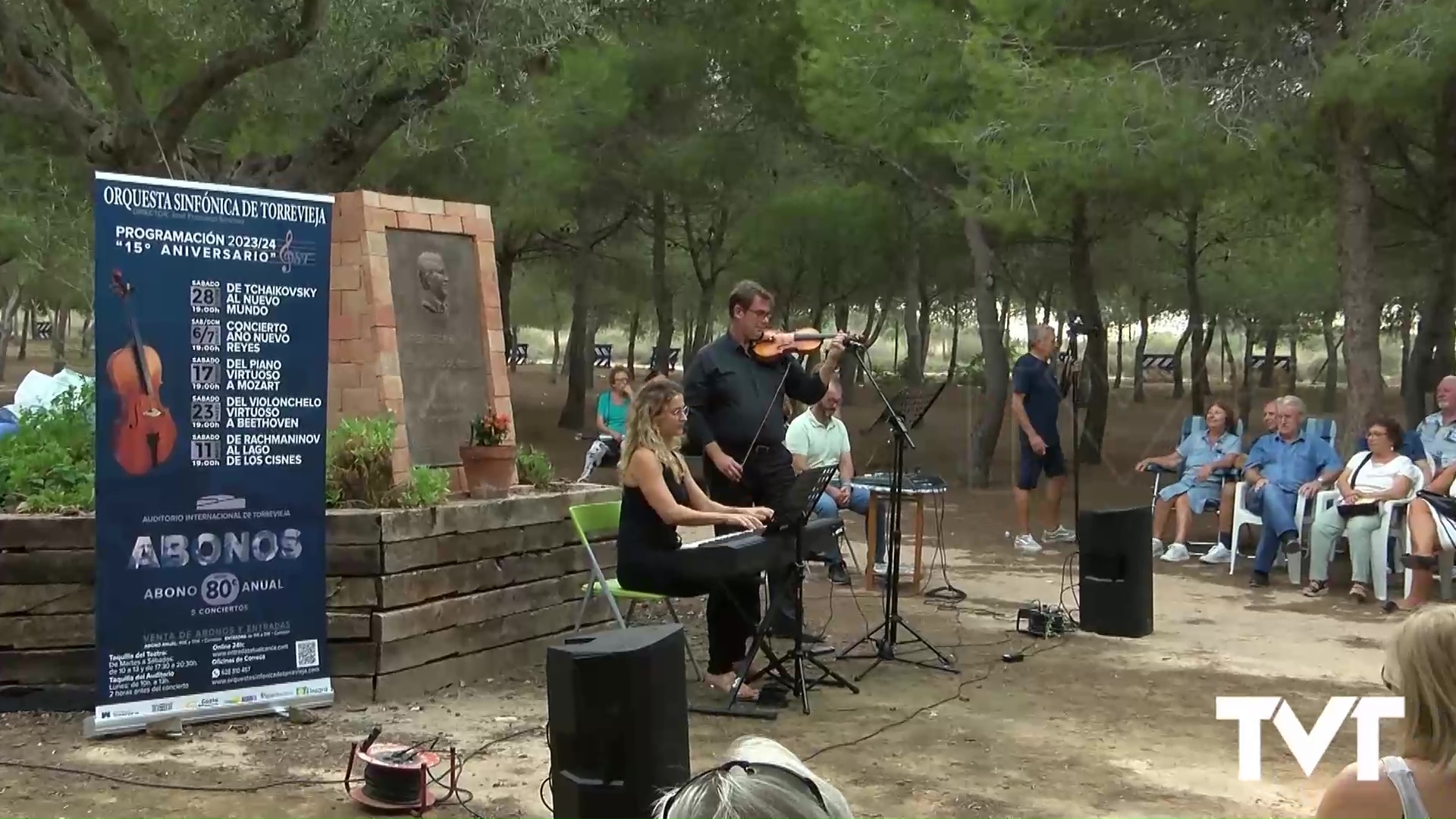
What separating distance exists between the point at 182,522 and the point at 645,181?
1287 centimetres

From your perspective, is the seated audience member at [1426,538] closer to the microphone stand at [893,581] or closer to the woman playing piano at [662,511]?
the microphone stand at [893,581]

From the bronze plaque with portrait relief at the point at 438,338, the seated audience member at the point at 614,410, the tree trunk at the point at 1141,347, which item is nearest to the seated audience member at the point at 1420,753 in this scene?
the bronze plaque with portrait relief at the point at 438,338

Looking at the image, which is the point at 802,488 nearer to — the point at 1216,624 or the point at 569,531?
the point at 569,531

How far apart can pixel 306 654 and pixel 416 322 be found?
1814mm

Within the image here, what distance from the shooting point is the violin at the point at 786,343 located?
18.0ft

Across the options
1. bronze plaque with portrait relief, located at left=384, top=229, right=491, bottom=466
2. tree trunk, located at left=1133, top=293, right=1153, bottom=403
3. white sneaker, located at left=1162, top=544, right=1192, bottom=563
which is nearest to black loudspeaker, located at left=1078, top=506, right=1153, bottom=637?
white sneaker, located at left=1162, top=544, right=1192, bottom=563

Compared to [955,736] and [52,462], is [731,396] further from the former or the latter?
[52,462]

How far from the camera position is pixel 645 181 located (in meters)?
17.1

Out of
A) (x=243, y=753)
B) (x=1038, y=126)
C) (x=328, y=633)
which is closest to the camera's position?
(x=243, y=753)

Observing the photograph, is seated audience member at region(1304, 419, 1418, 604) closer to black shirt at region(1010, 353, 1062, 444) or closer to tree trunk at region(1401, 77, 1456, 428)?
black shirt at region(1010, 353, 1062, 444)

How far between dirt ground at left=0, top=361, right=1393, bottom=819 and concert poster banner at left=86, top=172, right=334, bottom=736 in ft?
0.73

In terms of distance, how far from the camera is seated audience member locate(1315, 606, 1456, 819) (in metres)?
1.97

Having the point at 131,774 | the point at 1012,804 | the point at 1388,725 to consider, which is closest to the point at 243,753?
the point at 131,774

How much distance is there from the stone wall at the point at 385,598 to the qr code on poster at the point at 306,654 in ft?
0.37
